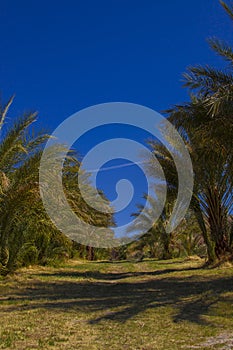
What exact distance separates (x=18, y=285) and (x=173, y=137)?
8.19 metres

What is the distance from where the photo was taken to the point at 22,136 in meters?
10.4

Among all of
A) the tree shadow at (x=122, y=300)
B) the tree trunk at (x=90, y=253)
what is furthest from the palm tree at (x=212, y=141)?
the tree trunk at (x=90, y=253)

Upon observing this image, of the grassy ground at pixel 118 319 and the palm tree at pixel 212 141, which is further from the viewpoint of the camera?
the palm tree at pixel 212 141

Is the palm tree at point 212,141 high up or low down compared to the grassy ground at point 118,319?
up

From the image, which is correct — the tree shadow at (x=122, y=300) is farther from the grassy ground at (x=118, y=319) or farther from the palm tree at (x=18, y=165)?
the palm tree at (x=18, y=165)

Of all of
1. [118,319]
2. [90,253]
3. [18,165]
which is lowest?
[90,253]

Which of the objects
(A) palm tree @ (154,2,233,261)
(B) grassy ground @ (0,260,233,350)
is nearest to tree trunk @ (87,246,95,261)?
(A) palm tree @ (154,2,233,261)

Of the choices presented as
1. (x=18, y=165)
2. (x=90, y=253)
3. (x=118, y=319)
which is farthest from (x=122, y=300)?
(x=90, y=253)

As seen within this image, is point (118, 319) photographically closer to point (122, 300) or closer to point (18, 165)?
point (122, 300)

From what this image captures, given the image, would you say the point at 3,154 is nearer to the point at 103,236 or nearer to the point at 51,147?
the point at 51,147

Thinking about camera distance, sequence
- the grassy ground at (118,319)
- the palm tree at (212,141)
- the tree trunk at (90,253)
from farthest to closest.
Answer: the tree trunk at (90,253) < the palm tree at (212,141) < the grassy ground at (118,319)

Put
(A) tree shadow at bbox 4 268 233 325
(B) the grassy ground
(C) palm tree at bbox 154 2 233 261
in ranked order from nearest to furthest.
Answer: (B) the grassy ground, (A) tree shadow at bbox 4 268 233 325, (C) palm tree at bbox 154 2 233 261

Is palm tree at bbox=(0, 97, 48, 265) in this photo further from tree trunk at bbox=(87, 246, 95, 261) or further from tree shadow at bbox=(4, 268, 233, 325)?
tree trunk at bbox=(87, 246, 95, 261)

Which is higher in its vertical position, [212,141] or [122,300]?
[212,141]
